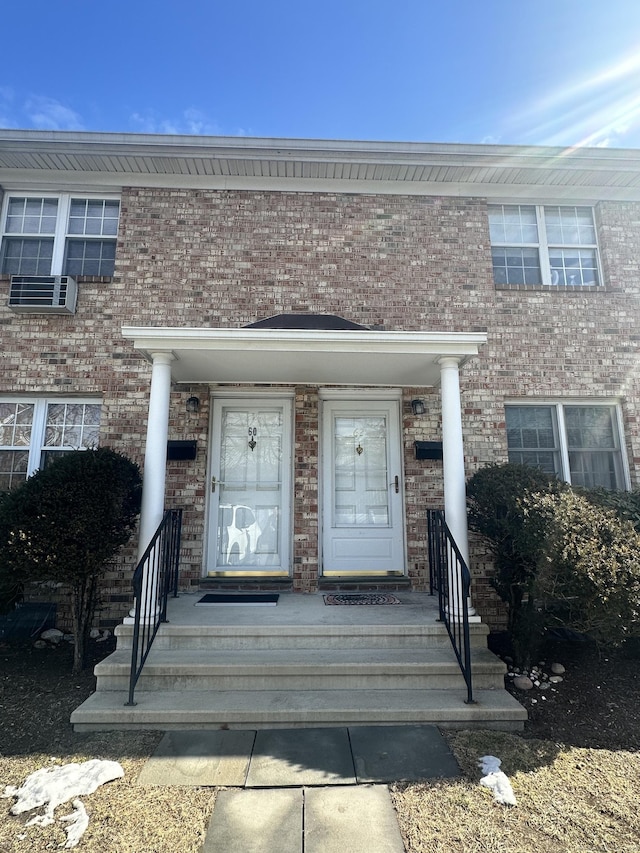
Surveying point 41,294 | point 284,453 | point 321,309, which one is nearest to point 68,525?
point 284,453

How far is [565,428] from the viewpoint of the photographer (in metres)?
5.87

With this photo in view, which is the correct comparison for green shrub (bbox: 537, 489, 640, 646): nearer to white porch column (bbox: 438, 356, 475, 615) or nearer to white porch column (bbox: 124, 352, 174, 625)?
white porch column (bbox: 438, 356, 475, 615)

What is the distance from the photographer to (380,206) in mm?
6105

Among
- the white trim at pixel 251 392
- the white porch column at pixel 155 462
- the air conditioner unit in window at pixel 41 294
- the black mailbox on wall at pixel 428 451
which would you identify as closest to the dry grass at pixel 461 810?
the white porch column at pixel 155 462

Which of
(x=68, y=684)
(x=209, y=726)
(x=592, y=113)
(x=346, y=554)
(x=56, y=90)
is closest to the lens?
(x=209, y=726)

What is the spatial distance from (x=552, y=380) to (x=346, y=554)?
3232 millimetres

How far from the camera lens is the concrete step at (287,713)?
127 inches

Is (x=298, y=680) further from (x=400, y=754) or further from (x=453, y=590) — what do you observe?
(x=453, y=590)

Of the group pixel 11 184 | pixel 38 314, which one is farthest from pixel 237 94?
pixel 38 314

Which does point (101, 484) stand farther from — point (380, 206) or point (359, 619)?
point (380, 206)

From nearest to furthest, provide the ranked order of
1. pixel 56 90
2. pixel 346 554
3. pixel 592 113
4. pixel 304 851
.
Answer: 1. pixel 304 851
2. pixel 346 554
3. pixel 592 113
4. pixel 56 90

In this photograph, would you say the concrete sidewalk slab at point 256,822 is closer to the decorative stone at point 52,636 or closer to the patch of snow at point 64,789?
the patch of snow at point 64,789

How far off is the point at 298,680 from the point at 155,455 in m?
2.25

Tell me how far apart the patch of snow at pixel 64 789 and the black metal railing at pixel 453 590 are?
92.5 inches
